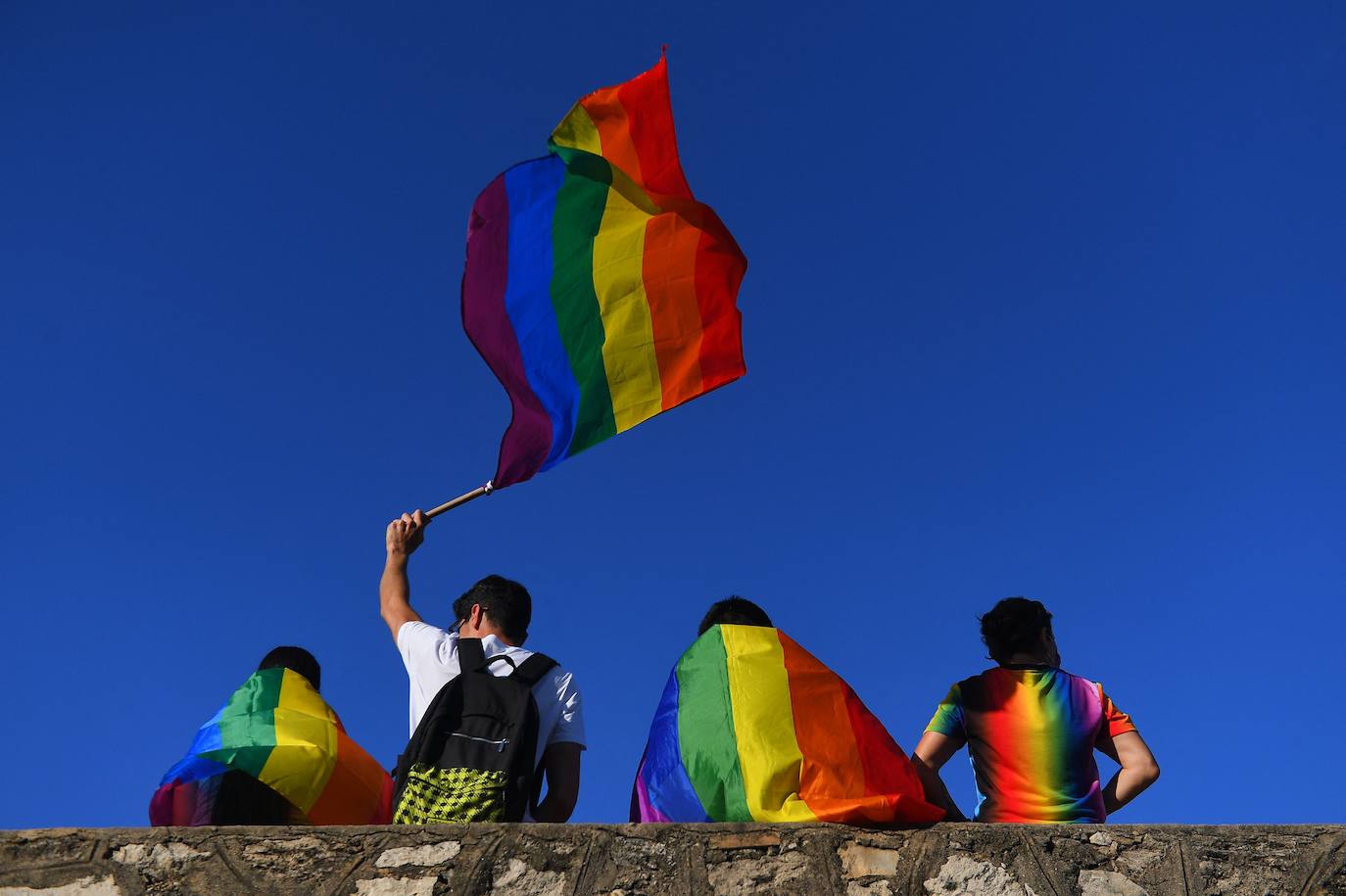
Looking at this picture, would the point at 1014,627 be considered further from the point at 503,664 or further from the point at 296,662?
the point at 296,662

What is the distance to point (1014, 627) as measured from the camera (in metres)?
4.28

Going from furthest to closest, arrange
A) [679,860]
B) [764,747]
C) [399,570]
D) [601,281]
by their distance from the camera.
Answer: [601,281]
[399,570]
[764,747]
[679,860]

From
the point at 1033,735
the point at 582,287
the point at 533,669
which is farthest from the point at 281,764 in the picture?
the point at 582,287

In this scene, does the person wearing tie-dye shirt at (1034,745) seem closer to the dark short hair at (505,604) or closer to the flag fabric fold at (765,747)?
the flag fabric fold at (765,747)

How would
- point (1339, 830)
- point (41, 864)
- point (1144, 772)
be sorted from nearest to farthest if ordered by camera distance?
point (41, 864) → point (1339, 830) → point (1144, 772)

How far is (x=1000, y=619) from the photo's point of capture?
4.31 metres

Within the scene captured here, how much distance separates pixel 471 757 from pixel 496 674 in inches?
12.6

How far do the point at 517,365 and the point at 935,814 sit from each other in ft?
10.5

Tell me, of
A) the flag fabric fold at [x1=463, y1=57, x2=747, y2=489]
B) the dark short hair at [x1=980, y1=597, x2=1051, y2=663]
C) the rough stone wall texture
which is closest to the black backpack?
the rough stone wall texture

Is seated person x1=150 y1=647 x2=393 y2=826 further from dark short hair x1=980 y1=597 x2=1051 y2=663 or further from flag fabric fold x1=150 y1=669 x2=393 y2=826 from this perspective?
dark short hair x1=980 y1=597 x2=1051 y2=663

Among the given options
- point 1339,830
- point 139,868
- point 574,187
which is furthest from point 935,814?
point 574,187

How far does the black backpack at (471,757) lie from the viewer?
347 centimetres

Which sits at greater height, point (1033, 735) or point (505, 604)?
point (505, 604)

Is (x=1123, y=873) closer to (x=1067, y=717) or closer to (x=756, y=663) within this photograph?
(x=1067, y=717)
